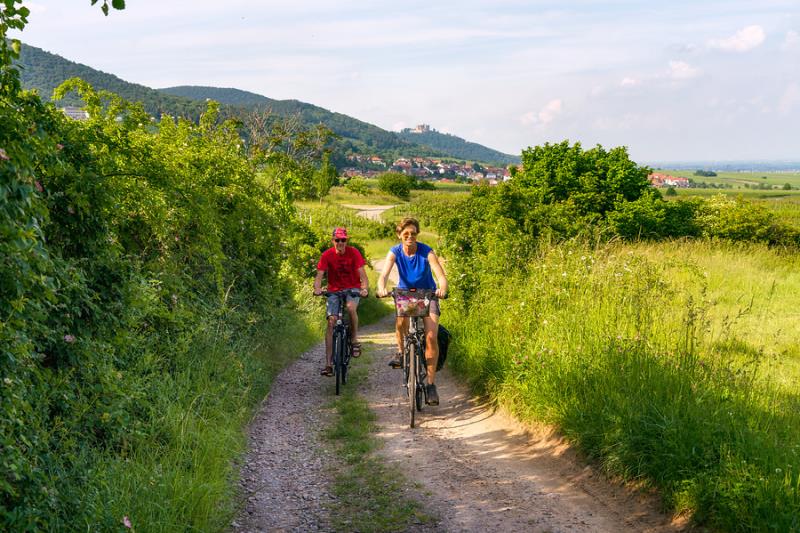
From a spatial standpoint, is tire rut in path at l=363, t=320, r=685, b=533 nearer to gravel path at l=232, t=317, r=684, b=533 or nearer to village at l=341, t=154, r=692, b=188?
gravel path at l=232, t=317, r=684, b=533

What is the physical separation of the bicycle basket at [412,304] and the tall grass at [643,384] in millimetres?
1211

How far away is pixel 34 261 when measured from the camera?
3275 mm

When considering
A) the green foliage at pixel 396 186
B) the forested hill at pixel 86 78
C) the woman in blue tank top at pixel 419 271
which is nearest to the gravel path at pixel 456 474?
the woman in blue tank top at pixel 419 271

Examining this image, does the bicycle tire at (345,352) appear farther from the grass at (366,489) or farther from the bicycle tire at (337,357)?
the grass at (366,489)

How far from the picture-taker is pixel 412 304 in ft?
26.0

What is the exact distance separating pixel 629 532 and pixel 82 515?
3592mm

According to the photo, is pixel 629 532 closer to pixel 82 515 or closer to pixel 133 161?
pixel 82 515

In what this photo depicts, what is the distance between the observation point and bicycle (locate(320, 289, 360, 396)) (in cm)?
949

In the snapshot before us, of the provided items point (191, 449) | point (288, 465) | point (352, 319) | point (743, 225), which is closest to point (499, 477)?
point (288, 465)

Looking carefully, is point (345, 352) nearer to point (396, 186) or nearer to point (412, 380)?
point (412, 380)

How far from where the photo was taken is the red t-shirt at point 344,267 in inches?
384

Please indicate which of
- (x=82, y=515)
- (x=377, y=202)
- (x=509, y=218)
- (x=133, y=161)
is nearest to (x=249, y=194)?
(x=133, y=161)

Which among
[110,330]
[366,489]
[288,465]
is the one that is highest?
[110,330]

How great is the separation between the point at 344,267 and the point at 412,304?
209 centimetres
